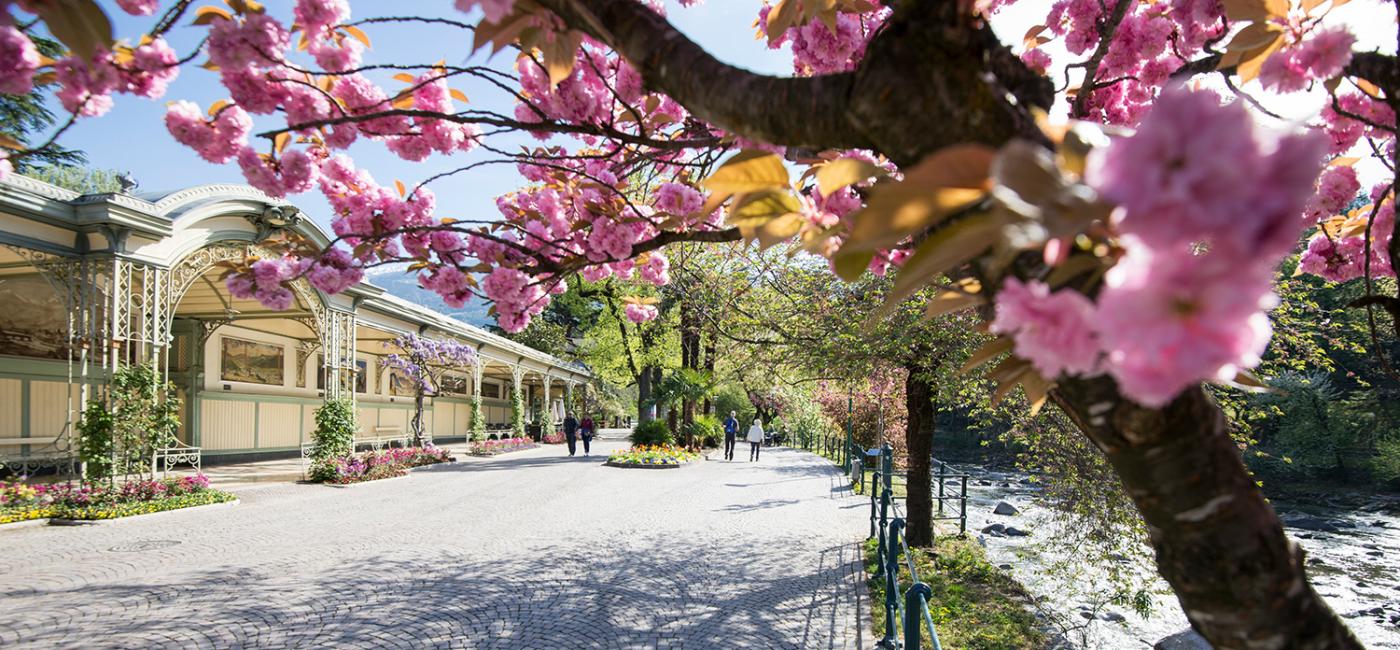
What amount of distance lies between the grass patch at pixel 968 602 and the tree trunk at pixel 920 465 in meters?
0.28

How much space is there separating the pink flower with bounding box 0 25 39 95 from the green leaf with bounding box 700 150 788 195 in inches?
82.7

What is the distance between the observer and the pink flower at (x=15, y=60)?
1.81m

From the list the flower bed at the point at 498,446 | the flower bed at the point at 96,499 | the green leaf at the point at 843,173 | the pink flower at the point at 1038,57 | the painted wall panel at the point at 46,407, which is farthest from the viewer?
the flower bed at the point at 498,446

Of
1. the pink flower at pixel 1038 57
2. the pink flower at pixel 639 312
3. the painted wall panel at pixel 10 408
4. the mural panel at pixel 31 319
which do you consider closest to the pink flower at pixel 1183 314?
the pink flower at pixel 1038 57

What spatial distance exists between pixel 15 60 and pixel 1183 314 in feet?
8.99

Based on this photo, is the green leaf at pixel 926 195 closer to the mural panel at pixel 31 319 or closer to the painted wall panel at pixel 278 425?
the mural panel at pixel 31 319

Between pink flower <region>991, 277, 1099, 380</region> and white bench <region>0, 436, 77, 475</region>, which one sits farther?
white bench <region>0, 436, 77, 475</region>

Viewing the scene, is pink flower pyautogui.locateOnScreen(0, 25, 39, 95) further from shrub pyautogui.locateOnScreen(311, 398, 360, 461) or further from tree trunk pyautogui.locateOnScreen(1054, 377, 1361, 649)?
shrub pyautogui.locateOnScreen(311, 398, 360, 461)

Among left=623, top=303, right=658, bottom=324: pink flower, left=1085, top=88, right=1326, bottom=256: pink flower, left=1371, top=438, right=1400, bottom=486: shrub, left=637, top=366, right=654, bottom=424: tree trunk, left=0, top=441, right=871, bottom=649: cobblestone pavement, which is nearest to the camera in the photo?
left=1085, top=88, right=1326, bottom=256: pink flower

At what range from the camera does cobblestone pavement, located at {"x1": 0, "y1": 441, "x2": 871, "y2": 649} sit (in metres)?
4.66

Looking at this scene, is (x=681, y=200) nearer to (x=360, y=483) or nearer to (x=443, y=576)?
(x=443, y=576)

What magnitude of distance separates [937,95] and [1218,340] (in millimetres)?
588

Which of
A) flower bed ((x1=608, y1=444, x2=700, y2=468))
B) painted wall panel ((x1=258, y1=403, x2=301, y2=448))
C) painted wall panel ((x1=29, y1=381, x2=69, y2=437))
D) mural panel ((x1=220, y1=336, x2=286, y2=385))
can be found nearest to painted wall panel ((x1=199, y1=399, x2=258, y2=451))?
painted wall panel ((x1=258, y1=403, x2=301, y2=448))

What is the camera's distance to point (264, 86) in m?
2.64
